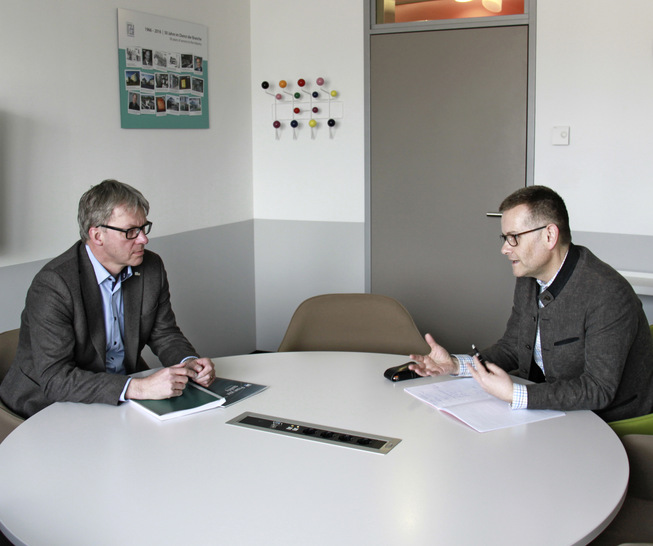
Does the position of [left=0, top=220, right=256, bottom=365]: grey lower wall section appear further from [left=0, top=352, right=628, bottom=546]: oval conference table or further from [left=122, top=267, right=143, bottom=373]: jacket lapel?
[left=0, top=352, right=628, bottom=546]: oval conference table

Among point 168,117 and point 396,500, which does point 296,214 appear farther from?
point 396,500

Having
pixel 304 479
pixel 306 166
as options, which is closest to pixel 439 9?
pixel 306 166

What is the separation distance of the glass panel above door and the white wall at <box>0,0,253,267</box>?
103cm

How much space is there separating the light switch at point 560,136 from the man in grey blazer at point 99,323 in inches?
103

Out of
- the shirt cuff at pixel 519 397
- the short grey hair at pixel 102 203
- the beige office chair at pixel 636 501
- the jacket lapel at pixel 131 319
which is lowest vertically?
the beige office chair at pixel 636 501

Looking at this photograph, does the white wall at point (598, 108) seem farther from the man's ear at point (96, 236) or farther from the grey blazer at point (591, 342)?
the man's ear at point (96, 236)

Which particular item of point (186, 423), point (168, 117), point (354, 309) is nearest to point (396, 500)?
point (186, 423)

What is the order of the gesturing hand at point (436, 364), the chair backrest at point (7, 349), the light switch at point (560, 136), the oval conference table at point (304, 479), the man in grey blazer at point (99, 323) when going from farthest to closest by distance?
the light switch at point (560, 136) → the chair backrest at point (7, 349) → the gesturing hand at point (436, 364) → the man in grey blazer at point (99, 323) → the oval conference table at point (304, 479)

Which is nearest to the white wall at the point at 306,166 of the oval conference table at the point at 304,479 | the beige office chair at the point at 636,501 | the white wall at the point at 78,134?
the white wall at the point at 78,134

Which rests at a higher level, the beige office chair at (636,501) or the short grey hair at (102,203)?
the short grey hair at (102,203)

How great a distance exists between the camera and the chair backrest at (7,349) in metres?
2.39

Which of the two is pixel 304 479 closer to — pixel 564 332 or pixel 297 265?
pixel 564 332

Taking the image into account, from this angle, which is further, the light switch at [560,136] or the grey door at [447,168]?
the grey door at [447,168]

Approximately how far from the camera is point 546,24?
411cm
